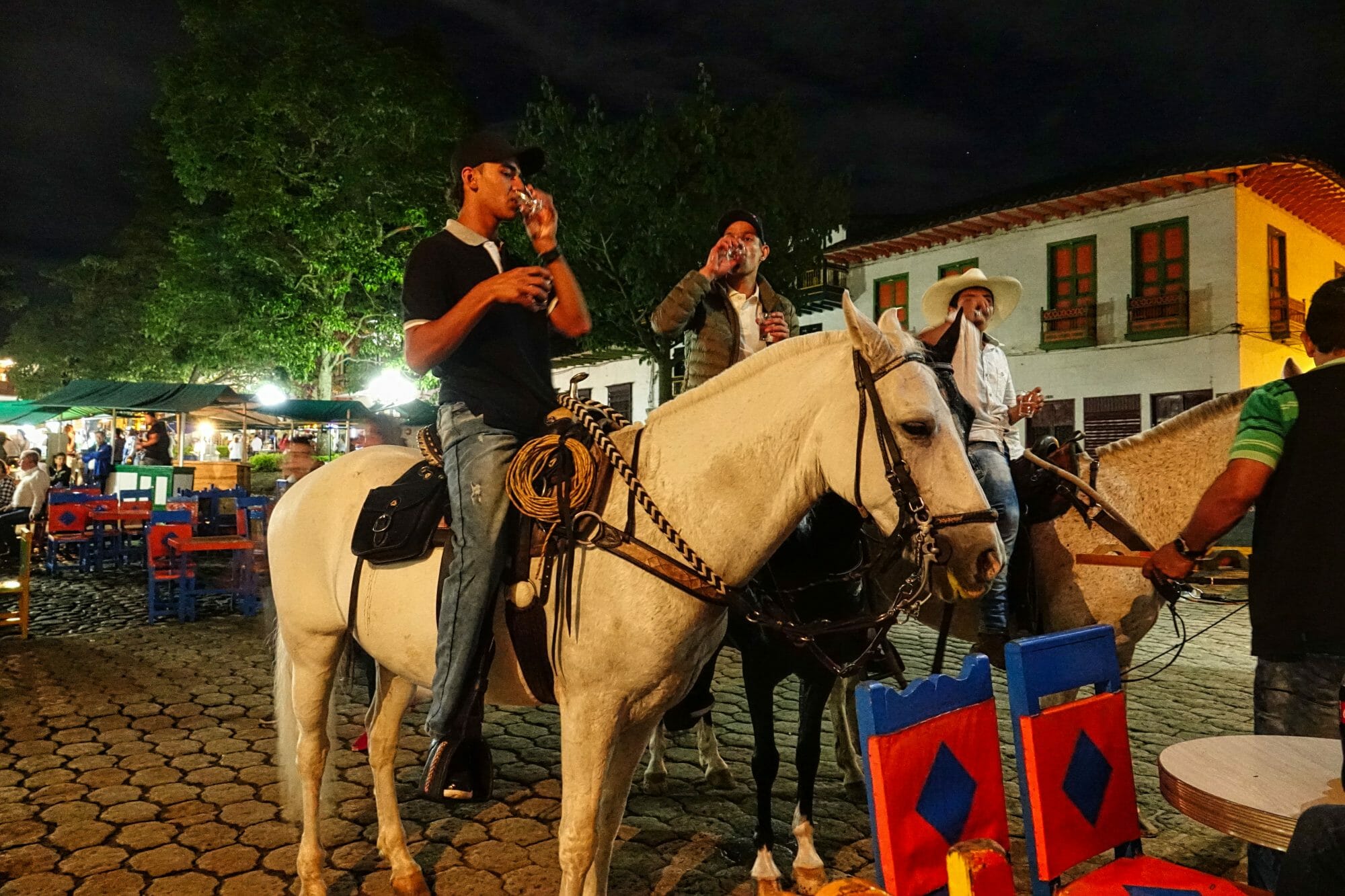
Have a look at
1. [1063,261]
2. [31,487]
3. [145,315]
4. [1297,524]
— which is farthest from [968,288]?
[145,315]

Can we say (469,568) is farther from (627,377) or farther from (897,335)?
(627,377)

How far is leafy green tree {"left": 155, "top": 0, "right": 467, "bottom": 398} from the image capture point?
19703mm

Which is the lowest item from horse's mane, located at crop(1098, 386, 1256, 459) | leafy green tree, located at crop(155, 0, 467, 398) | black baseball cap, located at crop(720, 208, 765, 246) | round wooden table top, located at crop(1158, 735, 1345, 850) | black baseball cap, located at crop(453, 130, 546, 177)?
round wooden table top, located at crop(1158, 735, 1345, 850)

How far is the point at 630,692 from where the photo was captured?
2.28 metres

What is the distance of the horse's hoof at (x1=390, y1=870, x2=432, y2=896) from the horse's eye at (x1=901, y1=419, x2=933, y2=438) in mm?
2739

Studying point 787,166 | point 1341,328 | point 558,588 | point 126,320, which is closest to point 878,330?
point 558,588

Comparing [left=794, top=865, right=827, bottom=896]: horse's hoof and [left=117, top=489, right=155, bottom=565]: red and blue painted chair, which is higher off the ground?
[left=117, top=489, right=155, bottom=565]: red and blue painted chair

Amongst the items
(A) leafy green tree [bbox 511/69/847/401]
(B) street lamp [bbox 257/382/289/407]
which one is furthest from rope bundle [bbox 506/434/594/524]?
(B) street lamp [bbox 257/382/289/407]

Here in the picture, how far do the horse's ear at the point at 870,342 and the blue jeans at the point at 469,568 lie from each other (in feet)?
3.80

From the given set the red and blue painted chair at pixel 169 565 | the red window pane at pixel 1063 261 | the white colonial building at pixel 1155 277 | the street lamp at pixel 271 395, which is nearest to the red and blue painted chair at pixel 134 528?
the red and blue painted chair at pixel 169 565

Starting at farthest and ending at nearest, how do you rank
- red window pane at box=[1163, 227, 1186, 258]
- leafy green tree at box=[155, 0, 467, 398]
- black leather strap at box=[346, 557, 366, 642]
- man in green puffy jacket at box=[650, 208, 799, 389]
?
leafy green tree at box=[155, 0, 467, 398]
red window pane at box=[1163, 227, 1186, 258]
man in green puffy jacket at box=[650, 208, 799, 389]
black leather strap at box=[346, 557, 366, 642]

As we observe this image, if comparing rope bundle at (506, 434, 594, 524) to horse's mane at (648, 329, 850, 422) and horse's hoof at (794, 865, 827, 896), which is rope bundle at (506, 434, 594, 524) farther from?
horse's hoof at (794, 865, 827, 896)

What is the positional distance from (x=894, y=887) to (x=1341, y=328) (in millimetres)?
2323

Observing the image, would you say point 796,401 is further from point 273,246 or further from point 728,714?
point 273,246
